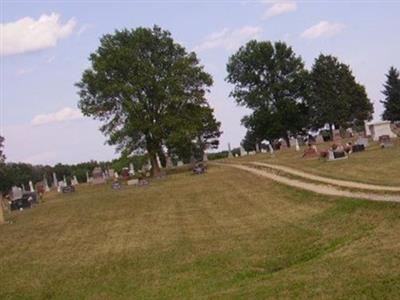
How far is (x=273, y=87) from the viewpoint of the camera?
7350 centimetres

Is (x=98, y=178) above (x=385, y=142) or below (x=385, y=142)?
above

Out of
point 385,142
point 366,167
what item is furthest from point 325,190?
point 385,142

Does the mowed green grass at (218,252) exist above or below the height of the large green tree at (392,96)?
below

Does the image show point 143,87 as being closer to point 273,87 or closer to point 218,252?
point 273,87

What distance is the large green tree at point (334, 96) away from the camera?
247 feet

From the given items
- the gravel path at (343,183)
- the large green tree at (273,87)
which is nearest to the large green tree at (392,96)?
the large green tree at (273,87)

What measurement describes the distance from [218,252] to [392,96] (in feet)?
210

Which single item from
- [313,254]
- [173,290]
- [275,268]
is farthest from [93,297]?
[313,254]

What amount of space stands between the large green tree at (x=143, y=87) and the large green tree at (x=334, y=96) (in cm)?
2299

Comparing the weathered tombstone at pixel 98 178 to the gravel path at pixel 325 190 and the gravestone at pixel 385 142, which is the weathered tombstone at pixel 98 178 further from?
the gravestone at pixel 385 142

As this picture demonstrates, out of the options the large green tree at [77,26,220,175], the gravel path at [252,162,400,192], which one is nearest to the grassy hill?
the gravel path at [252,162,400,192]

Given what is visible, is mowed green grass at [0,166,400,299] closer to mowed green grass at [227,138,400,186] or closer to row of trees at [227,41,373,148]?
mowed green grass at [227,138,400,186]

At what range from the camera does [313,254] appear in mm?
16688

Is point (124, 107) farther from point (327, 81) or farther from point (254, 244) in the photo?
point (254, 244)
